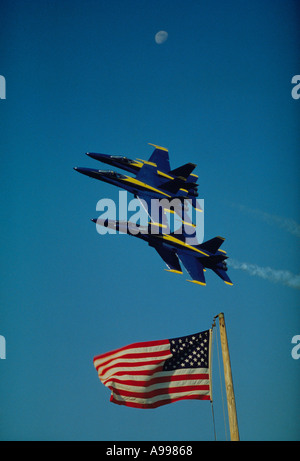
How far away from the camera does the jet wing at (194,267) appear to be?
57031 mm

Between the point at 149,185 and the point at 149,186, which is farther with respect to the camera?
the point at 149,185

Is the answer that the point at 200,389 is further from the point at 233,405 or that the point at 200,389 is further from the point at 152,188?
the point at 152,188

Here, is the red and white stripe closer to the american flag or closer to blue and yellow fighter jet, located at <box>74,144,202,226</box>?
the american flag

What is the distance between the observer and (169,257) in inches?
2244

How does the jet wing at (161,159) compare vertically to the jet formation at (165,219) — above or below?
above

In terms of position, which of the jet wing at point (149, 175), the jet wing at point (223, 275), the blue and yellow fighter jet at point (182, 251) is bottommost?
the jet wing at point (223, 275)

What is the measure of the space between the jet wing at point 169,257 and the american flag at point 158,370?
34898 mm

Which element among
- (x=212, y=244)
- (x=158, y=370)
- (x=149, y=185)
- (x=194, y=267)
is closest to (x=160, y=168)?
(x=149, y=185)

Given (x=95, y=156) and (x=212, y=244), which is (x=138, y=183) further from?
Result: (x=212, y=244)

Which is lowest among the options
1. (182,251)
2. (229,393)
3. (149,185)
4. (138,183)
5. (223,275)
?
(229,393)

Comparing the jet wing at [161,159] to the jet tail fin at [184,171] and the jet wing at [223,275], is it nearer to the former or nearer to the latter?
the jet tail fin at [184,171]

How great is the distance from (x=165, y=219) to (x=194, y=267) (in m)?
7.65

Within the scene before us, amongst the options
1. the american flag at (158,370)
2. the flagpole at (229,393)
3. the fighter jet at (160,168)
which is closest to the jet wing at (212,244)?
the fighter jet at (160,168)
